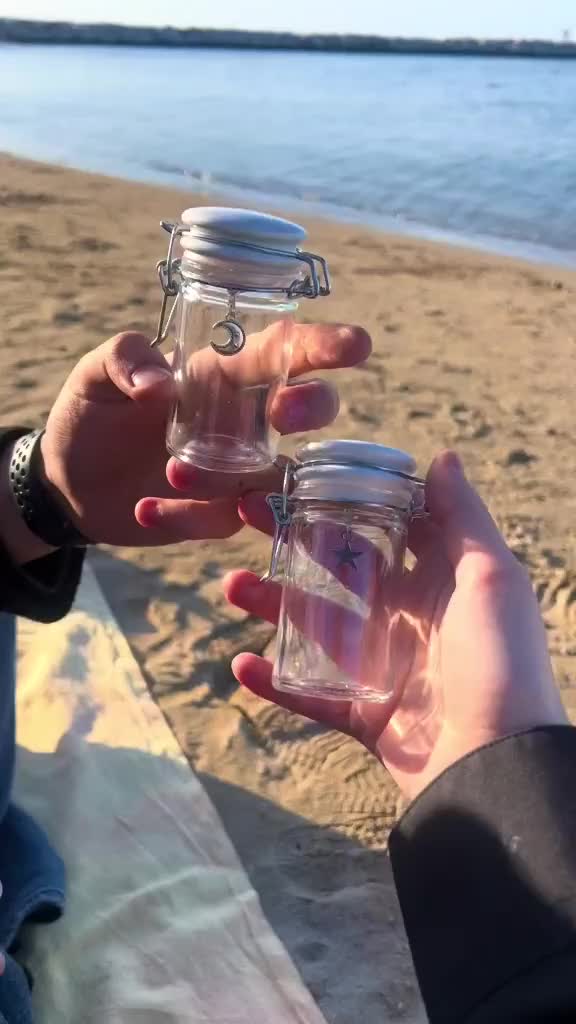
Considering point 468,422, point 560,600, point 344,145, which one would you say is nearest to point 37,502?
point 560,600

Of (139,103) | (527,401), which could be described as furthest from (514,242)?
(139,103)

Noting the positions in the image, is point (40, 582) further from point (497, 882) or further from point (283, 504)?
point (497, 882)

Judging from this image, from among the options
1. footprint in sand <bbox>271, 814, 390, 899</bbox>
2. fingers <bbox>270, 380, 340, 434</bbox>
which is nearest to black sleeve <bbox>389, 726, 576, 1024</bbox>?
fingers <bbox>270, 380, 340, 434</bbox>

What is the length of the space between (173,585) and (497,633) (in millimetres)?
1665

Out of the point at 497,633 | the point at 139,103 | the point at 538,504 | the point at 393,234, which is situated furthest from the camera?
the point at 139,103

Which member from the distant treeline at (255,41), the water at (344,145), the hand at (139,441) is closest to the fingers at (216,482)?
the hand at (139,441)

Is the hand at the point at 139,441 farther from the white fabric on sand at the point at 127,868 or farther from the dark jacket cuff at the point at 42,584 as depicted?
the white fabric on sand at the point at 127,868

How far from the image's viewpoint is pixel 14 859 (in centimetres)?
181

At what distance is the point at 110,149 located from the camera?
47.1ft

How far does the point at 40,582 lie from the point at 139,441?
1.10 feet

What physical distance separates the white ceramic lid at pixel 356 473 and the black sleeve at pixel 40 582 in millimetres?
→ 625

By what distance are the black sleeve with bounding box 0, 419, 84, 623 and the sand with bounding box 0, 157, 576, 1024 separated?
2.02 ft

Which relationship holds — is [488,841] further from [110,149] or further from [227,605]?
[110,149]

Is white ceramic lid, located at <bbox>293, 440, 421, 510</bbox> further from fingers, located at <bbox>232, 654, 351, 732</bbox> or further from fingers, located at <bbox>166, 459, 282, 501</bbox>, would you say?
fingers, located at <bbox>232, 654, 351, 732</bbox>
